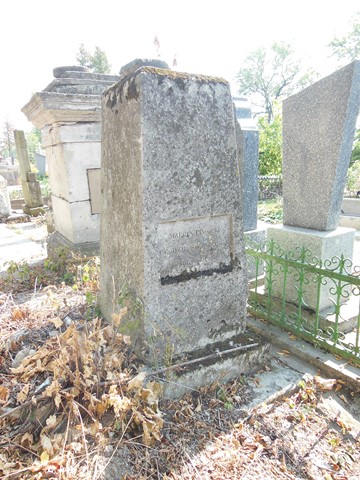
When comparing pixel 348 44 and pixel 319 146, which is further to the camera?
pixel 348 44

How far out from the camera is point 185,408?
2.11 meters

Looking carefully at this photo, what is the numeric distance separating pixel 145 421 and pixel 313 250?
2.35 metres

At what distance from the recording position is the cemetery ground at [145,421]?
65.9 inches

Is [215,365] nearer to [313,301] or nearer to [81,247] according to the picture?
[313,301]

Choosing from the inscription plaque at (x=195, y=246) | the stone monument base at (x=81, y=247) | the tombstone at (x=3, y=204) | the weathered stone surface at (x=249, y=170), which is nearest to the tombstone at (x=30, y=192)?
the tombstone at (x=3, y=204)

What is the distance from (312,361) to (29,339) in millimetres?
2368

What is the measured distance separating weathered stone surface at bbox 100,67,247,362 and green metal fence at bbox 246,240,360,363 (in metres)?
0.85

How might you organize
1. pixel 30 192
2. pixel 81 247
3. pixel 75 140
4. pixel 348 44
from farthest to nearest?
pixel 348 44, pixel 30 192, pixel 81 247, pixel 75 140

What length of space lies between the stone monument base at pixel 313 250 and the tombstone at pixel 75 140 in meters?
2.66

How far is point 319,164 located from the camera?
3338 millimetres

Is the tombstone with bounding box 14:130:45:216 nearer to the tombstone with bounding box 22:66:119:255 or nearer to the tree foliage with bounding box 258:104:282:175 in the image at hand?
the tombstone with bounding box 22:66:119:255

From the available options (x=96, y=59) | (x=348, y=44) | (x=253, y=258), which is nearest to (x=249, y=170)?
(x=253, y=258)

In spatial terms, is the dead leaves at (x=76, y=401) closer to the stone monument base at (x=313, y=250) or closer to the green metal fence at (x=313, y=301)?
the green metal fence at (x=313, y=301)

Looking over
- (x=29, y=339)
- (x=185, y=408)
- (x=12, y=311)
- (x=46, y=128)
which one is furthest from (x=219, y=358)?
(x=46, y=128)
